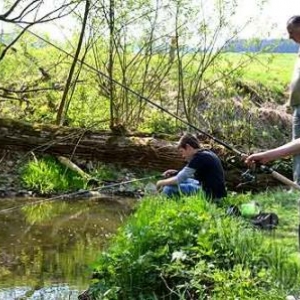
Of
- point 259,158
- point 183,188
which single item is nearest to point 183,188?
point 183,188

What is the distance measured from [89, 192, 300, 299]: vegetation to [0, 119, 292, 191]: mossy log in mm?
5531

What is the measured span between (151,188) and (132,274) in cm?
550

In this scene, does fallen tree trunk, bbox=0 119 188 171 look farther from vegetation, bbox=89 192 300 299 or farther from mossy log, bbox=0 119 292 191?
vegetation, bbox=89 192 300 299

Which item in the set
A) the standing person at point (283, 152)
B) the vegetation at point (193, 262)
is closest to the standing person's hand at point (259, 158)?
the standing person at point (283, 152)

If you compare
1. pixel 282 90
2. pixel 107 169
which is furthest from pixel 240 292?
pixel 282 90

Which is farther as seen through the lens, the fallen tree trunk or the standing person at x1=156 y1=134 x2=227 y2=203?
the fallen tree trunk

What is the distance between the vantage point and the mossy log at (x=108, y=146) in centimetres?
1083

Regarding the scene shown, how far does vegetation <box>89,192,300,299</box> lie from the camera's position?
421cm

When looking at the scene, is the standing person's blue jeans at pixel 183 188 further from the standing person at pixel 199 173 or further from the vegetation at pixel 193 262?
the vegetation at pixel 193 262

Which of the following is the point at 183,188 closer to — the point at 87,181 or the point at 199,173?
the point at 199,173

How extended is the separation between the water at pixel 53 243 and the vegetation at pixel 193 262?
0.78 metres

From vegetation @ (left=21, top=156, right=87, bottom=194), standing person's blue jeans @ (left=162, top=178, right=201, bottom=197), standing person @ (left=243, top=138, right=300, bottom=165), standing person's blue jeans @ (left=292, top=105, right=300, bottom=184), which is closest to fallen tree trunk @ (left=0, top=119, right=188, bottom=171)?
vegetation @ (left=21, top=156, right=87, bottom=194)

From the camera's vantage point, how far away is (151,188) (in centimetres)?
1022

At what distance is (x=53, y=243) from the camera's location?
7.47 m
